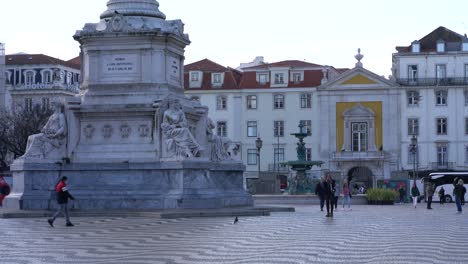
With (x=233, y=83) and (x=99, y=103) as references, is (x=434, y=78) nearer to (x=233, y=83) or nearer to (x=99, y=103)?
(x=233, y=83)

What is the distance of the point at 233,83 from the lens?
10044 centimetres

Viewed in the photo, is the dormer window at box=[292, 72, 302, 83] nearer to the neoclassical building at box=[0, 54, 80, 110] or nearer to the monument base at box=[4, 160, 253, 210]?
the neoclassical building at box=[0, 54, 80, 110]

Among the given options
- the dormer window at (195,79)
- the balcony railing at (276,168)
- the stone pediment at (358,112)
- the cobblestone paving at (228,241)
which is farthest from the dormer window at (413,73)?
the cobblestone paving at (228,241)

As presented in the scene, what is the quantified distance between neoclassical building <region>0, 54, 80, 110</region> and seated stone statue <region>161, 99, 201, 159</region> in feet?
236

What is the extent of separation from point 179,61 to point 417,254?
63.9 ft

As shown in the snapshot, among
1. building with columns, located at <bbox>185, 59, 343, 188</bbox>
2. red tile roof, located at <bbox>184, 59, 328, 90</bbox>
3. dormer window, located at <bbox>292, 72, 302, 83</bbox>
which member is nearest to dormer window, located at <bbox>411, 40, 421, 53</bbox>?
building with columns, located at <bbox>185, 59, 343, 188</bbox>

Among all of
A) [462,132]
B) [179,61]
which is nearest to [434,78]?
[462,132]

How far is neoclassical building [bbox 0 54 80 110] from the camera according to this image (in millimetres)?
105269

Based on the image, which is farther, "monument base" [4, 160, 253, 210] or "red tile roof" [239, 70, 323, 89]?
"red tile roof" [239, 70, 323, 89]

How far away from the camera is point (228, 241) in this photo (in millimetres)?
20172

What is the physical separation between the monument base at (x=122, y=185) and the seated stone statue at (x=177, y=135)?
46 centimetres

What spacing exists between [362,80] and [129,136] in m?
64.5

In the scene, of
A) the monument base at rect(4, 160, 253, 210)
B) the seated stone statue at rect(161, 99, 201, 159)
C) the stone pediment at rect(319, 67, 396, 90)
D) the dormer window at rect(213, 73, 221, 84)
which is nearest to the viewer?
the monument base at rect(4, 160, 253, 210)

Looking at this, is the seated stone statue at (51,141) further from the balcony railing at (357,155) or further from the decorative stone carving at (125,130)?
the balcony railing at (357,155)
